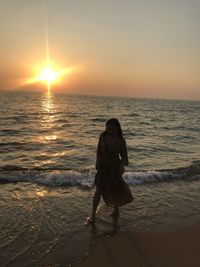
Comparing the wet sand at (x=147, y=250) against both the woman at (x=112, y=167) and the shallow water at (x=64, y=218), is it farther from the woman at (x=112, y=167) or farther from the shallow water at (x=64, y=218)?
the woman at (x=112, y=167)

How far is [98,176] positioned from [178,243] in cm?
178

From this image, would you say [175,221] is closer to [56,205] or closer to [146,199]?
[146,199]

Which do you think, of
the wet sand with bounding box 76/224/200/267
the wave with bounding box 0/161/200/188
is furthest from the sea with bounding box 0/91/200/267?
the wet sand with bounding box 76/224/200/267

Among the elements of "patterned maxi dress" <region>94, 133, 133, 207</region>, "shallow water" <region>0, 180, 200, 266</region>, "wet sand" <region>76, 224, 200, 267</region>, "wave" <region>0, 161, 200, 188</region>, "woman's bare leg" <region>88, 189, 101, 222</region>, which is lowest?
"wave" <region>0, 161, 200, 188</region>

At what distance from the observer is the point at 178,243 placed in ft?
17.7

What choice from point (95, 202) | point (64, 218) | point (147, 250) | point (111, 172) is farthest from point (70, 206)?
point (147, 250)

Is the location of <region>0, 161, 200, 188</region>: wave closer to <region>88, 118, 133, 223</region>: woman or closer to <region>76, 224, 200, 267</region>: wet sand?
<region>88, 118, 133, 223</region>: woman

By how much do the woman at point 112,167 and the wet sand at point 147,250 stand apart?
74 cm

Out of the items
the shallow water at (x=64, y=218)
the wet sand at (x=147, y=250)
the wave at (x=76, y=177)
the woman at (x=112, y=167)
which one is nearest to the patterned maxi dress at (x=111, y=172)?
the woman at (x=112, y=167)

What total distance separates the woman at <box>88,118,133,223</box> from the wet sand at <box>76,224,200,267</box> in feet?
2.41

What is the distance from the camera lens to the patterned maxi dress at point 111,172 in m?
6.14

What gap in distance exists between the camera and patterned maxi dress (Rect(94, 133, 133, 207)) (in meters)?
6.14

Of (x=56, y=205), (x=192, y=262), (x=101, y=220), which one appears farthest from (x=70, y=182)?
(x=192, y=262)

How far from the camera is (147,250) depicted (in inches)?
203
